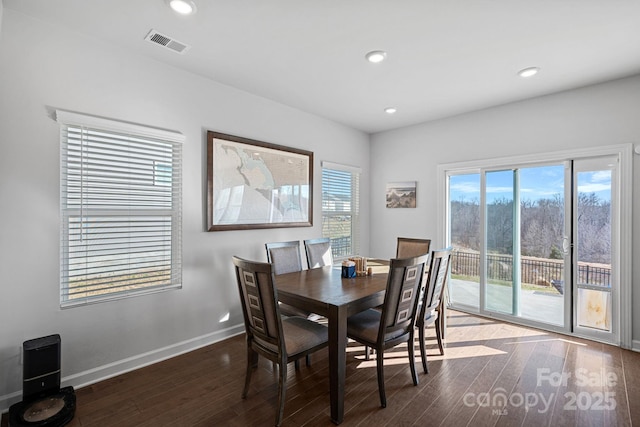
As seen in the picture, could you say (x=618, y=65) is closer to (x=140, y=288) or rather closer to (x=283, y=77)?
(x=283, y=77)

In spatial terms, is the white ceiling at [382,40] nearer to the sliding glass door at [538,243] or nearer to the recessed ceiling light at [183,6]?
the recessed ceiling light at [183,6]

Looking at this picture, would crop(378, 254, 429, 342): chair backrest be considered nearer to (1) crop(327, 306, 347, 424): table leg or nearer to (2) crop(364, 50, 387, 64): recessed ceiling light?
(1) crop(327, 306, 347, 424): table leg

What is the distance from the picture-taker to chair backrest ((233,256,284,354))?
6.25ft

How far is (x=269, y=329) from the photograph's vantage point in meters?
2.02

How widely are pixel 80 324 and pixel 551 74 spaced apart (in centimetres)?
491

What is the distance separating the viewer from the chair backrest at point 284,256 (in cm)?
314

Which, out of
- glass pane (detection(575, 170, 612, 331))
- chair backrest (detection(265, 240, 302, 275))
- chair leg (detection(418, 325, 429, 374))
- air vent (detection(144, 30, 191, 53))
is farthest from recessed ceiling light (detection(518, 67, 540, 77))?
air vent (detection(144, 30, 191, 53))

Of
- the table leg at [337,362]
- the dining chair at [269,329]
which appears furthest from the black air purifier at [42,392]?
the table leg at [337,362]

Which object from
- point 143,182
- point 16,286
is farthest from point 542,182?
point 16,286

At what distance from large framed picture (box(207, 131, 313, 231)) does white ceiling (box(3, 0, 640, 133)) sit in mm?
711

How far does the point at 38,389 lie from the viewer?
201cm

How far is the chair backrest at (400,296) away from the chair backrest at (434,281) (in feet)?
0.67

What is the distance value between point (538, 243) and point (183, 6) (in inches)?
173

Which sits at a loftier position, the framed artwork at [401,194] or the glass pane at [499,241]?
the framed artwork at [401,194]
